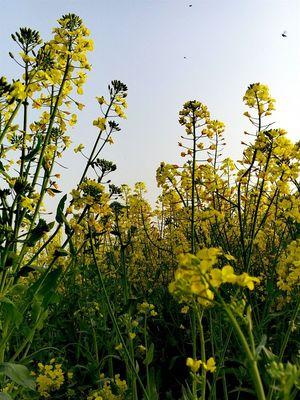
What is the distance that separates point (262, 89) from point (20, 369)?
2518 millimetres

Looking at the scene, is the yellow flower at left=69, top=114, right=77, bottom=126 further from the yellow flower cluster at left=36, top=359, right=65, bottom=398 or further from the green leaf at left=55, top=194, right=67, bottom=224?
the yellow flower cluster at left=36, top=359, right=65, bottom=398

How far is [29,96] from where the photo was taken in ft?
10.3

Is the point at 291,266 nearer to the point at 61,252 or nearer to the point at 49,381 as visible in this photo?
the point at 61,252

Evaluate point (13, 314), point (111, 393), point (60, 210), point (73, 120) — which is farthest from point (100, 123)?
point (111, 393)

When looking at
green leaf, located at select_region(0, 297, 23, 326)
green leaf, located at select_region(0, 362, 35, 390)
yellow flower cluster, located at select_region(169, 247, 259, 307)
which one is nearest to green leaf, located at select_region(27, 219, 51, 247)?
green leaf, located at select_region(0, 297, 23, 326)

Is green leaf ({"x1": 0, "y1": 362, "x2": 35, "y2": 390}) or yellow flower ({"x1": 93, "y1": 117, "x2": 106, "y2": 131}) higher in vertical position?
yellow flower ({"x1": 93, "y1": 117, "x2": 106, "y2": 131})

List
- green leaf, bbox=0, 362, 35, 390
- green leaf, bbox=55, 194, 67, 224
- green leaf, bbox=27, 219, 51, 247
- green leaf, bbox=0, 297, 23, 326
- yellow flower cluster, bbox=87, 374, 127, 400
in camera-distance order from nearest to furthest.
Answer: green leaf, bbox=0, 362, 35, 390
green leaf, bbox=0, 297, 23, 326
green leaf, bbox=27, 219, 51, 247
green leaf, bbox=55, 194, 67, 224
yellow flower cluster, bbox=87, 374, 127, 400

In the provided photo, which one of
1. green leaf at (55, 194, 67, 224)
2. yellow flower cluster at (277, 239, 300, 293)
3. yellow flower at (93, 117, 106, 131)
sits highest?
yellow flower at (93, 117, 106, 131)

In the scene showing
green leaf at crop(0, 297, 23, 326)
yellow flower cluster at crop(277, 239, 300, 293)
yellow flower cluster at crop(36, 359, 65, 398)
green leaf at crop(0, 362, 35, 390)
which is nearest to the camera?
yellow flower cluster at crop(277, 239, 300, 293)

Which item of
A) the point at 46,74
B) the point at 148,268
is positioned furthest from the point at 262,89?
the point at 148,268

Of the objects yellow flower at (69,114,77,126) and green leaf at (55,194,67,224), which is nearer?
green leaf at (55,194,67,224)

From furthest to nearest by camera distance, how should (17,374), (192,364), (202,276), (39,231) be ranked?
(39,231) < (17,374) < (192,364) < (202,276)

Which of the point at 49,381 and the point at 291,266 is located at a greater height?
the point at 291,266

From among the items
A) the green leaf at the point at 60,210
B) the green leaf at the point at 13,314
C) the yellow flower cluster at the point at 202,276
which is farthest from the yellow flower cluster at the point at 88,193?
the yellow flower cluster at the point at 202,276
